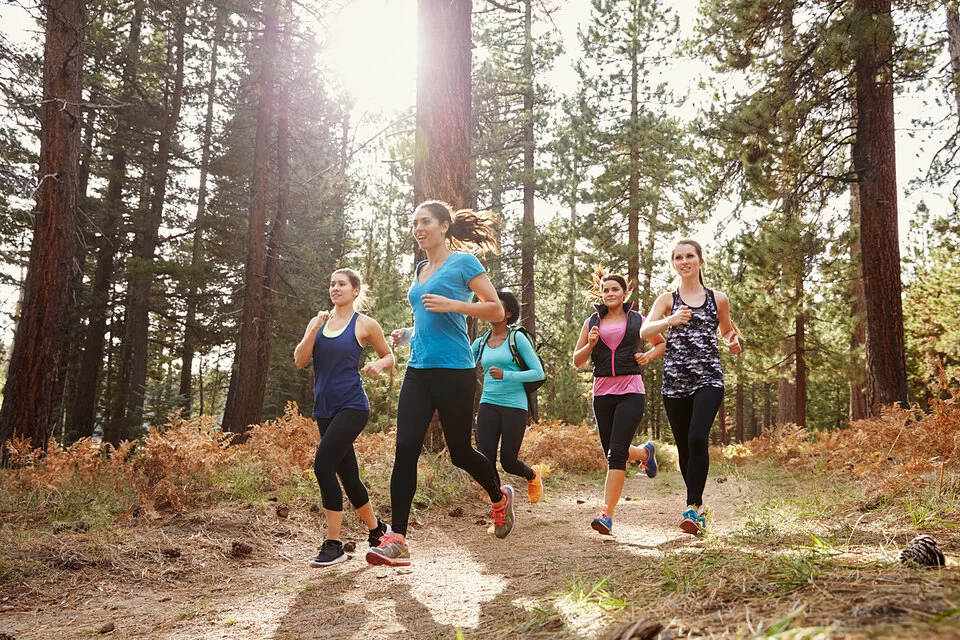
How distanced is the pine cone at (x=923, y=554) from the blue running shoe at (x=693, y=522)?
90.7 inches

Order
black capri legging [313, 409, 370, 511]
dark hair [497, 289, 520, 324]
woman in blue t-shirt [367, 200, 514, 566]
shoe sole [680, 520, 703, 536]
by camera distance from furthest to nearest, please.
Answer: dark hair [497, 289, 520, 324] < shoe sole [680, 520, 703, 536] < black capri legging [313, 409, 370, 511] < woman in blue t-shirt [367, 200, 514, 566]

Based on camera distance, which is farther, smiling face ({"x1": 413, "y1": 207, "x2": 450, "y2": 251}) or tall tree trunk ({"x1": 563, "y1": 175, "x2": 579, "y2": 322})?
tall tree trunk ({"x1": 563, "y1": 175, "x2": 579, "y2": 322})

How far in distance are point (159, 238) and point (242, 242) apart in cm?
264

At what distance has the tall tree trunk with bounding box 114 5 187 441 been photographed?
65.3ft

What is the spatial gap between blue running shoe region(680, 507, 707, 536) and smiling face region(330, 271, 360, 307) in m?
3.22

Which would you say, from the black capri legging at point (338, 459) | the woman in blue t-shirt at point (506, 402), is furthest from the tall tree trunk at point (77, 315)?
the black capri legging at point (338, 459)

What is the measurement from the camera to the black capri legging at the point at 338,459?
4.67 m

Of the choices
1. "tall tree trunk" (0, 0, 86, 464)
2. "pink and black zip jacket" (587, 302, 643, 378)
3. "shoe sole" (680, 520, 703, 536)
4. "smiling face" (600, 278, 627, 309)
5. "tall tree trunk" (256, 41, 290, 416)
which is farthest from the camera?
"tall tree trunk" (256, 41, 290, 416)

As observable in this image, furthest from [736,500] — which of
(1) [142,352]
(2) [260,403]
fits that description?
(1) [142,352]

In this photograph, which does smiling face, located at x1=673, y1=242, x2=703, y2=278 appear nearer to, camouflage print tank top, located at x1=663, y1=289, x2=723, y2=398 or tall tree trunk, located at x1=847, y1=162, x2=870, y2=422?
camouflage print tank top, located at x1=663, y1=289, x2=723, y2=398

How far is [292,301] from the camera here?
66.4ft

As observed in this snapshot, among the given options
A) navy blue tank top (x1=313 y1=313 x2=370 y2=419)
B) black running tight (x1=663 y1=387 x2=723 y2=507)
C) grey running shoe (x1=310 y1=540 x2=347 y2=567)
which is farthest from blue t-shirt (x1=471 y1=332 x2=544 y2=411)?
grey running shoe (x1=310 y1=540 x2=347 y2=567)

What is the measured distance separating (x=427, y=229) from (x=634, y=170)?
1707 cm

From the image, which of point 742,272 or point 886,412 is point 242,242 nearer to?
point 742,272
